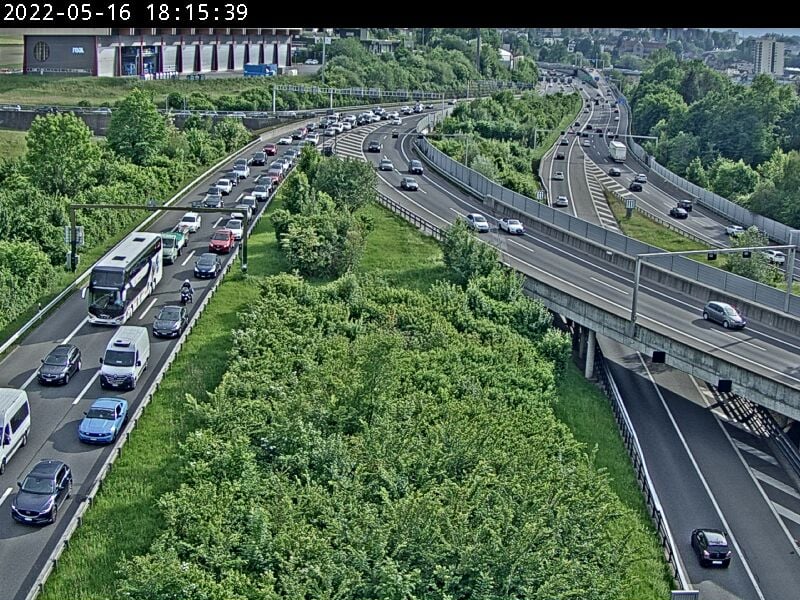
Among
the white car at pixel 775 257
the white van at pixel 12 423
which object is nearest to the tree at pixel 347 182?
the white car at pixel 775 257

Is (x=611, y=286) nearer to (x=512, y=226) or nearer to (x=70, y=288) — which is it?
(x=512, y=226)

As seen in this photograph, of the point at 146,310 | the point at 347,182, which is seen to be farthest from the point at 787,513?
the point at 347,182

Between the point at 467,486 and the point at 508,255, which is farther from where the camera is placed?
the point at 508,255

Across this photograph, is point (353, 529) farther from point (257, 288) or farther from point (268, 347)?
point (257, 288)

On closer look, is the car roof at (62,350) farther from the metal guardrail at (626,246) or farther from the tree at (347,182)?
the tree at (347,182)
